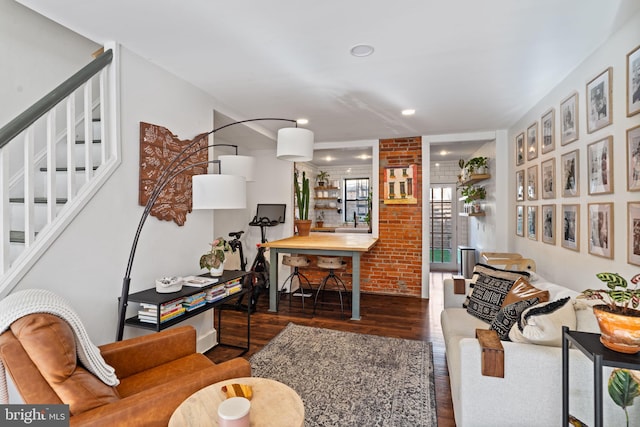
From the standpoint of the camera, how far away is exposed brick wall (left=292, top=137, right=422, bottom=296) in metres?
4.89

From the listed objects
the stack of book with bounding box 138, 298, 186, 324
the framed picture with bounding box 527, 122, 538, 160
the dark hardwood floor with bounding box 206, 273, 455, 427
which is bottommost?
the dark hardwood floor with bounding box 206, 273, 455, 427

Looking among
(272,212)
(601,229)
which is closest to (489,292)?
(601,229)

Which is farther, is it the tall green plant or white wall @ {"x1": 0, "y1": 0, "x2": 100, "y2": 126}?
the tall green plant

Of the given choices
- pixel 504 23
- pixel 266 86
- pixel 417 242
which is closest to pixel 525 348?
pixel 504 23

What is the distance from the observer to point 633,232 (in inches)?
72.5

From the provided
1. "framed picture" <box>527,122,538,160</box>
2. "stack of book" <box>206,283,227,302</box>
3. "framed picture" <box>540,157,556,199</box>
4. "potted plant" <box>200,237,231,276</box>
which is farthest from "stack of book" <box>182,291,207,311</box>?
"framed picture" <box>527,122,538,160</box>

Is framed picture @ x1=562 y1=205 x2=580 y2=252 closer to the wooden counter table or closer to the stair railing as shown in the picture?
the wooden counter table

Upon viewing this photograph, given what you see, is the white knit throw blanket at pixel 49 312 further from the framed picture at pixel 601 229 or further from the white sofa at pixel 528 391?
the framed picture at pixel 601 229

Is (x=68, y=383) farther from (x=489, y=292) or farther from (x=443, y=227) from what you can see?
(x=443, y=227)

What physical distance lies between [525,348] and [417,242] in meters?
3.47

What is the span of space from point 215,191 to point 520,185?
3.48 meters

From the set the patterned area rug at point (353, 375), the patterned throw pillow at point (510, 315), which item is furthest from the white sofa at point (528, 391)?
the patterned area rug at point (353, 375)

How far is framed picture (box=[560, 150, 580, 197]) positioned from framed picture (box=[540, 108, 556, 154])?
0.27 m

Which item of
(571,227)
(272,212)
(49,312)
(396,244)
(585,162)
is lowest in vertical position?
(396,244)
